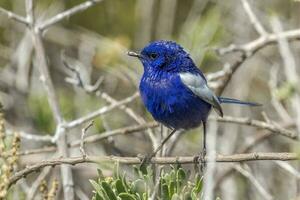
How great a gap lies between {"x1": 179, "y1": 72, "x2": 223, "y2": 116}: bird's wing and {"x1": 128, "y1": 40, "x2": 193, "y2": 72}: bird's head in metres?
0.08

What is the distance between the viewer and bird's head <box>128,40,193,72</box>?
4305 millimetres

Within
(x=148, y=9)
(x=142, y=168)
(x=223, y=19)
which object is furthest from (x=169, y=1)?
(x=142, y=168)

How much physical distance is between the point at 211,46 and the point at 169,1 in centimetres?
233

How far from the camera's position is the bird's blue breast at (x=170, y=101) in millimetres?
4102

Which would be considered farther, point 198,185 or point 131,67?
point 131,67

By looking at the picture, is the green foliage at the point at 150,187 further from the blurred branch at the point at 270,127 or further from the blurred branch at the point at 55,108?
the blurred branch at the point at 270,127

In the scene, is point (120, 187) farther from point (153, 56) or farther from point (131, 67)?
point (131, 67)

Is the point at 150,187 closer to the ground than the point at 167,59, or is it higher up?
closer to the ground

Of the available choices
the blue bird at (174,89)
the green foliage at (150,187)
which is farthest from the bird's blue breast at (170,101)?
the green foliage at (150,187)

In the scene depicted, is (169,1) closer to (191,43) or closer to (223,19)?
(223,19)

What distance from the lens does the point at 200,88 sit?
4211mm

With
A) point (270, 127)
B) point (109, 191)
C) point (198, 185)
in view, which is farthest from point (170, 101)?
point (109, 191)

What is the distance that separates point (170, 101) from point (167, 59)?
0.31 meters

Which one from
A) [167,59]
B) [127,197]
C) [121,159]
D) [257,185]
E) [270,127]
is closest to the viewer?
[127,197]
